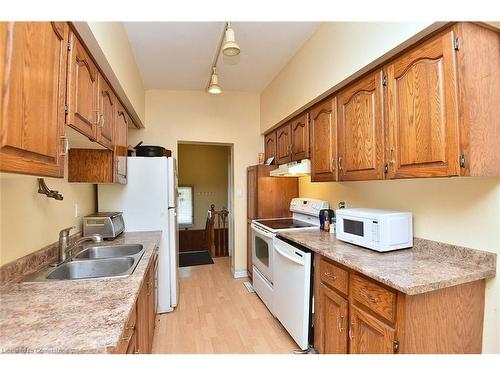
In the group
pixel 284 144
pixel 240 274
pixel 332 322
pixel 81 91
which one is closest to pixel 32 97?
pixel 81 91

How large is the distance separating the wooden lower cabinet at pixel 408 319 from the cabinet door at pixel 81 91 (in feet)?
5.57

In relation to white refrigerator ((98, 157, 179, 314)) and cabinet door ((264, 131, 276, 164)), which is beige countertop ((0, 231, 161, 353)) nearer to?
white refrigerator ((98, 157, 179, 314))

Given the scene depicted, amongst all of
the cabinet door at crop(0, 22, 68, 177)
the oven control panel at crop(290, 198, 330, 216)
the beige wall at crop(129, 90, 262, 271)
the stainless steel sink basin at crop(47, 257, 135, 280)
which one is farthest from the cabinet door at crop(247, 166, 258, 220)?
the cabinet door at crop(0, 22, 68, 177)

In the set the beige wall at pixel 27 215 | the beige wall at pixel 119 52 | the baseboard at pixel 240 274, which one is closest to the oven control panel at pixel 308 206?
the baseboard at pixel 240 274

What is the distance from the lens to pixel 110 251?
80.7 inches

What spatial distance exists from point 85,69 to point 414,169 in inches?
75.4

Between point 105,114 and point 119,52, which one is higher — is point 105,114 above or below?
below

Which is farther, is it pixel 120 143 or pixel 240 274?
pixel 240 274

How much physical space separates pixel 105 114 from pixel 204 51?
1.28 m

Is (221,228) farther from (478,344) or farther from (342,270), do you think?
(478,344)

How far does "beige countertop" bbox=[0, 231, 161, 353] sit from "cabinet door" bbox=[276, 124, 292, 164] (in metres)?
2.19

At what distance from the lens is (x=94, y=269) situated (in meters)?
1.67

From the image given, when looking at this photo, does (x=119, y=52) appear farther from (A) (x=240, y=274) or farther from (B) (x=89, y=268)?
(A) (x=240, y=274)
